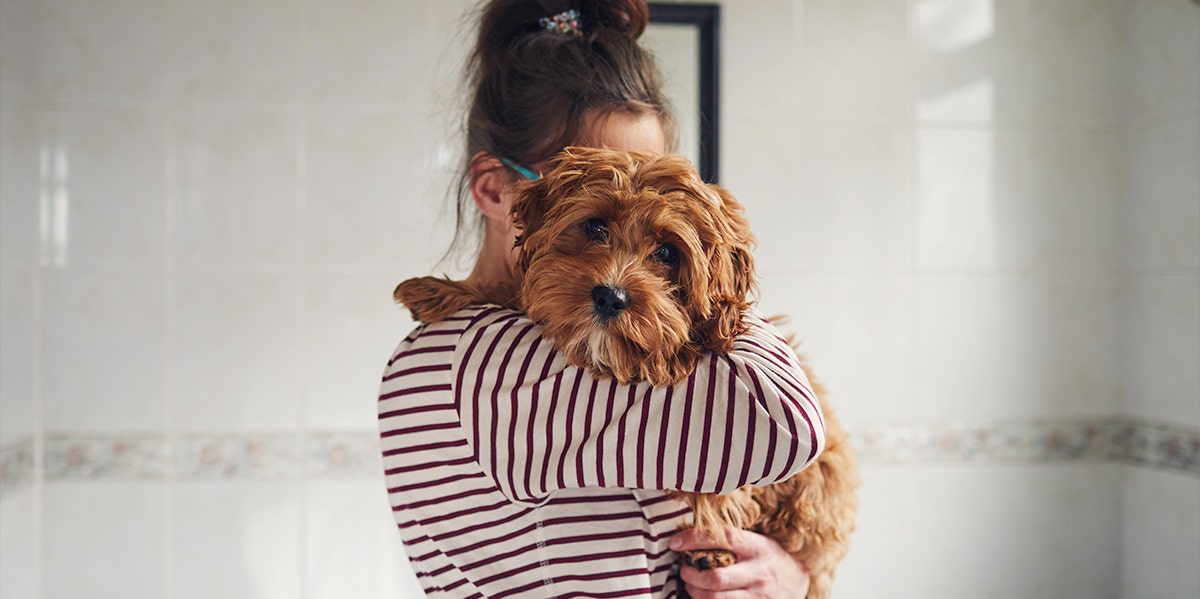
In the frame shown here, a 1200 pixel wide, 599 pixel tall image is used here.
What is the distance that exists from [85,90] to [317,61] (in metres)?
0.56

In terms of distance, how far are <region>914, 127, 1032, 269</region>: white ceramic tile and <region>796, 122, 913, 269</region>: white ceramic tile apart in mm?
48

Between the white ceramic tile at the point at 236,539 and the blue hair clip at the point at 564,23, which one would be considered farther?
the white ceramic tile at the point at 236,539

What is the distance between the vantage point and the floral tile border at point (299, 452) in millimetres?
1989

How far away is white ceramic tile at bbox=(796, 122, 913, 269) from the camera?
216 cm

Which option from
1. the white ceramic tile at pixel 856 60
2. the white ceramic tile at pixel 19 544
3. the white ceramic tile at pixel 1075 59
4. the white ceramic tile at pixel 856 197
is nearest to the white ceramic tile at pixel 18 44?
the white ceramic tile at pixel 19 544

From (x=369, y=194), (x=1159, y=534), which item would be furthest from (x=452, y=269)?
(x=1159, y=534)

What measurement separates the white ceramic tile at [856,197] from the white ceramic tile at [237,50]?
136cm

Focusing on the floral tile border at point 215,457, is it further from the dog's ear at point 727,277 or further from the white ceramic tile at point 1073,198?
Result: the white ceramic tile at point 1073,198

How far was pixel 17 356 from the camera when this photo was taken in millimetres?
1883

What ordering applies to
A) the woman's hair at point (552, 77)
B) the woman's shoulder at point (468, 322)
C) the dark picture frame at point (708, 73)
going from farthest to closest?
the dark picture frame at point (708, 73), the woman's hair at point (552, 77), the woman's shoulder at point (468, 322)

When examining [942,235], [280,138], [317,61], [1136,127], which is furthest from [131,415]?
[1136,127]

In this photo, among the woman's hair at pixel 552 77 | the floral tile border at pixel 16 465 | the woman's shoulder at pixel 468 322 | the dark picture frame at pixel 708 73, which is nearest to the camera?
the woman's shoulder at pixel 468 322

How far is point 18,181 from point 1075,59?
8.96ft

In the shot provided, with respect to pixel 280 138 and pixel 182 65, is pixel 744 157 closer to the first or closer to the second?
pixel 280 138
